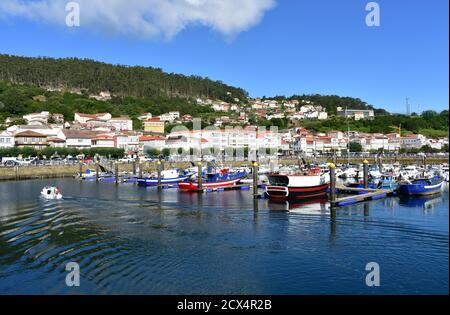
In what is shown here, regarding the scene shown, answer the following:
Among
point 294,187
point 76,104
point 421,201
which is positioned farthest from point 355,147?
point 76,104

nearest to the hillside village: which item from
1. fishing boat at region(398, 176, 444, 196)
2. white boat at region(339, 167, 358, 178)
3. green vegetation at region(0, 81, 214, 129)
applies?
green vegetation at region(0, 81, 214, 129)

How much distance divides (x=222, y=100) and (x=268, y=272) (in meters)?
134

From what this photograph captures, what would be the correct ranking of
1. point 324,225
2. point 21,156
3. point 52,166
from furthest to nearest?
point 21,156 → point 52,166 → point 324,225

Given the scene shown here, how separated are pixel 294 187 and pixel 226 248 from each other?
474 inches

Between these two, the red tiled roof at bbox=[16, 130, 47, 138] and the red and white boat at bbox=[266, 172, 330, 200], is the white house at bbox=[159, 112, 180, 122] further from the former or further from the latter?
the red and white boat at bbox=[266, 172, 330, 200]

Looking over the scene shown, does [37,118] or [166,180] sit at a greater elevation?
[37,118]

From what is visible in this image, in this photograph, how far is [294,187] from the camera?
80.5 feet

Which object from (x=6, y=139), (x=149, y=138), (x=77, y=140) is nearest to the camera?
(x=6, y=139)

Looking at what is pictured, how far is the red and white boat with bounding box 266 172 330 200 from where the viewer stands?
961 inches

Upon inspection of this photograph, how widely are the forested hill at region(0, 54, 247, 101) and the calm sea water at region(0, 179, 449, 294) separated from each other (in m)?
96.6

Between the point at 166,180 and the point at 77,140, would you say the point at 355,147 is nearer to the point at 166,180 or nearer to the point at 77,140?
the point at 77,140

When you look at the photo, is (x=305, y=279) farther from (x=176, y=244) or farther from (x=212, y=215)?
(x=212, y=215)
